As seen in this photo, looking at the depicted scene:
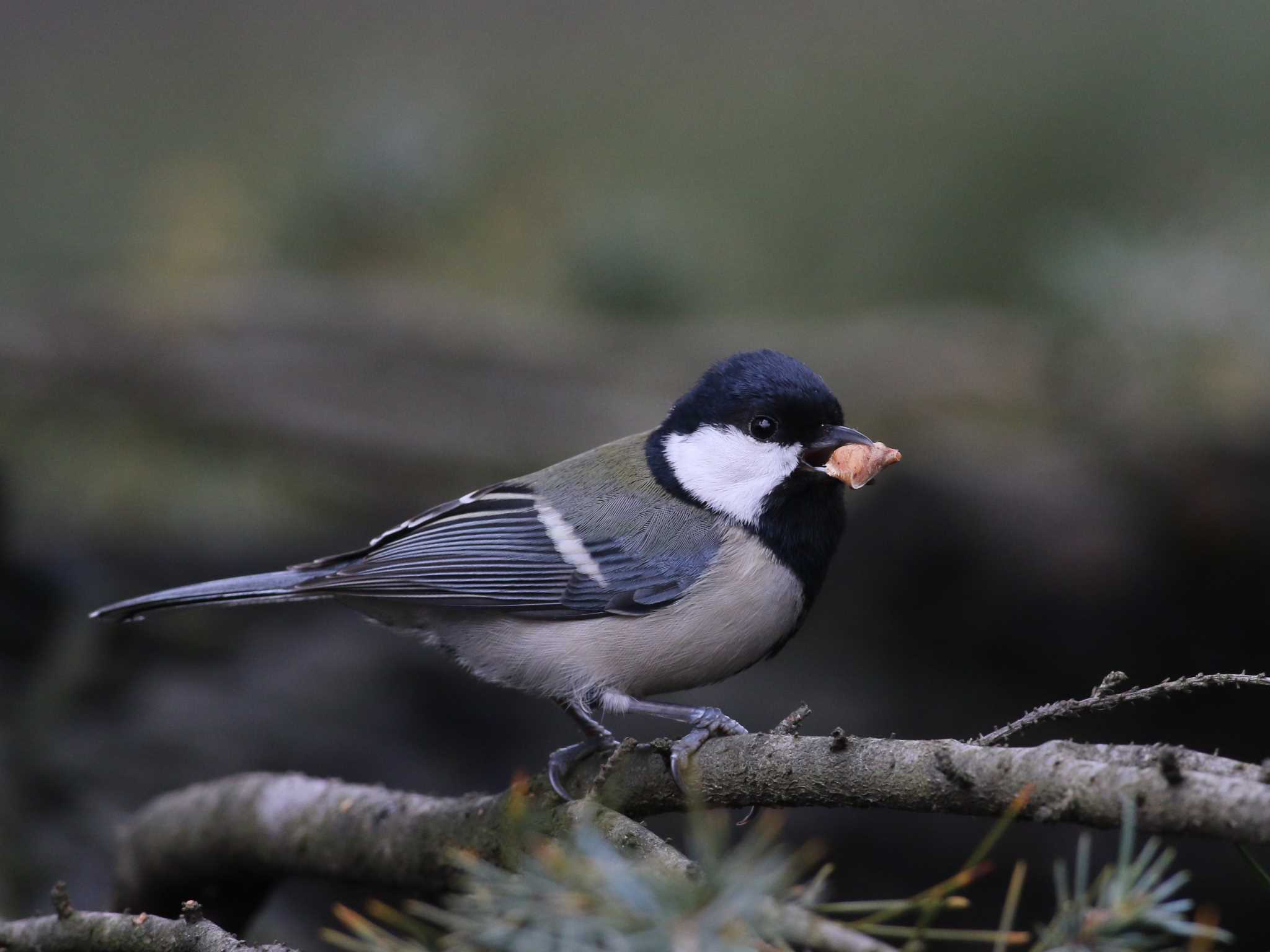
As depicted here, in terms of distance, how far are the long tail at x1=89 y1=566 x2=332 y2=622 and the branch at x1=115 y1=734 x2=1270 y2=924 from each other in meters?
0.33

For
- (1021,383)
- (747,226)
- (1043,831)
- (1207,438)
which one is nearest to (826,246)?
(747,226)

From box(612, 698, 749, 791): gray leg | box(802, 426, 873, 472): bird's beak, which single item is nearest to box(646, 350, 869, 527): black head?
box(802, 426, 873, 472): bird's beak

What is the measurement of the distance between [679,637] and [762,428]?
0.39 m

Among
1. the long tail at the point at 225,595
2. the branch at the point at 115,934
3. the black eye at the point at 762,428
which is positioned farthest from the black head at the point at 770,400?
the branch at the point at 115,934

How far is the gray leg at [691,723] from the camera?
1515 millimetres

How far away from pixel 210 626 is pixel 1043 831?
7.36 ft

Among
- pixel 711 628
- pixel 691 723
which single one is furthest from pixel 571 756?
pixel 711 628

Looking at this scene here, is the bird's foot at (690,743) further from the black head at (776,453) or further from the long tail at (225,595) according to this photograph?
the long tail at (225,595)

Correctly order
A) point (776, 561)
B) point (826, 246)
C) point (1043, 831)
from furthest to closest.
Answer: point (826, 246), point (1043, 831), point (776, 561)

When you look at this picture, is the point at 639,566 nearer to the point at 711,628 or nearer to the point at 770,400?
the point at 711,628

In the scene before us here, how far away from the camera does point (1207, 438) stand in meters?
3.15

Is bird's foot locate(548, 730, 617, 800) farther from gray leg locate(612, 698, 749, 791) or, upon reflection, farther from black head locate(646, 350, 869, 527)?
black head locate(646, 350, 869, 527)

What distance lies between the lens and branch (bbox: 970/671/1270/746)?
122 cm

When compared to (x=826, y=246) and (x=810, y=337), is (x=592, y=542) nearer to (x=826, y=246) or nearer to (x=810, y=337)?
(x=810, y=337)
